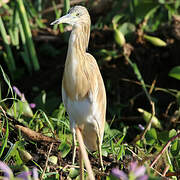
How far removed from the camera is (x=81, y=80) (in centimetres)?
95

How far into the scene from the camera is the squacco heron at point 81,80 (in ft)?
3.05

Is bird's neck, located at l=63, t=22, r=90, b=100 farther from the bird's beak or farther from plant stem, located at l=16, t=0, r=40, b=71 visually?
plant stem, located at l=16, t=0, r=40, b=71

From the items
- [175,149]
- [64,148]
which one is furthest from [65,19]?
[175,149]

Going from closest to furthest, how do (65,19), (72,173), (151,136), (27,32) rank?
(65,19)
(72,173)
(151,136)
(27,32)

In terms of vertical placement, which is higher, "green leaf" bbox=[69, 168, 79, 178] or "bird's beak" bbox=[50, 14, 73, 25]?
"bird's beak" bbox=[50, 14, 73, 25]

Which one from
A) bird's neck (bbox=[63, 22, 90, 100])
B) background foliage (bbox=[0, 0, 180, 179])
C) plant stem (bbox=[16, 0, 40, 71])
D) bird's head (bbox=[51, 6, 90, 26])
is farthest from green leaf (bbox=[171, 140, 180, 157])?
plant stem (bbox=[16, 0, 40, 71])

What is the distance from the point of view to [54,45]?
2.26 metres

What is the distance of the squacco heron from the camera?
93 centimetres

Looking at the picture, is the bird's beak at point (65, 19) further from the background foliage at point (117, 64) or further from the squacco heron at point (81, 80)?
the background foliage at point (117, 64)

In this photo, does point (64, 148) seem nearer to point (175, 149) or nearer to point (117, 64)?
point (175, 149)

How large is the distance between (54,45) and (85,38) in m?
1.32

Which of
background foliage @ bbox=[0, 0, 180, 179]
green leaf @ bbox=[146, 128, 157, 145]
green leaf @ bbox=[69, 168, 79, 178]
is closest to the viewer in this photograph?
green leaf @ bbox=[69, 168, 79, 178]

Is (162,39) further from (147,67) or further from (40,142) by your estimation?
(40,142)

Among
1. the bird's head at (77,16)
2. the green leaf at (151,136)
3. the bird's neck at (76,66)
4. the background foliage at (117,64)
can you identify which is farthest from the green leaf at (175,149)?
the bird's head at (77,16)
